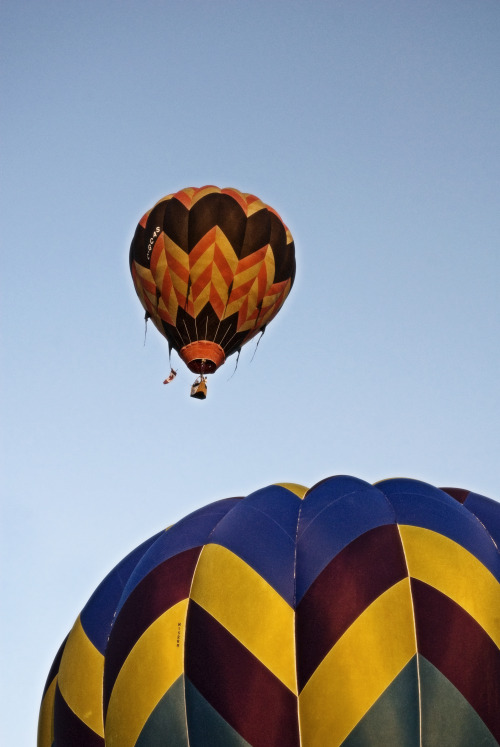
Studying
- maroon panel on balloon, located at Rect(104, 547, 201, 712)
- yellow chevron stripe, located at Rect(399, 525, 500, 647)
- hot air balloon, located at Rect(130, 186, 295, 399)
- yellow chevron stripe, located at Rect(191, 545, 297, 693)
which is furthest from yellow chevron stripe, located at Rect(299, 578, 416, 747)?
hot air balloon, located at Rect(130, 186, 295, 399)

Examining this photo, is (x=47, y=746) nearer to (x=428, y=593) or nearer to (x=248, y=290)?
(x=428, y=593)

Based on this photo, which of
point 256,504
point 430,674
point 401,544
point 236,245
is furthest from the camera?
point 236,245

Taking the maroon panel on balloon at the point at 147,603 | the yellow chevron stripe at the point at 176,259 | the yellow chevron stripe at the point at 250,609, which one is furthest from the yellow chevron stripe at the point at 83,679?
the yellow chevron stripe at the point at 176,259

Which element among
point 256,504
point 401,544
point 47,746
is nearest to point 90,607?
point 47,746

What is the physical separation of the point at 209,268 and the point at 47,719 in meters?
7.88

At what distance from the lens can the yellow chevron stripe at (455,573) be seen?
327 inches

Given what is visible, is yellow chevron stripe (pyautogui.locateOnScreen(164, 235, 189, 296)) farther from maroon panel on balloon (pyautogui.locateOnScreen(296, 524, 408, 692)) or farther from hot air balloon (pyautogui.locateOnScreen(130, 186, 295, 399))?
maroon panel on balloon (pyautogui.locateOnScreen(296, 524, 408, 692))

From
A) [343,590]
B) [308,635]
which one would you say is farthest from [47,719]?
[343,590]

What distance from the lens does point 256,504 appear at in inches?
364

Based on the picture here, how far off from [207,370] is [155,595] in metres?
8.45

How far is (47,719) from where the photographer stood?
9.77 m

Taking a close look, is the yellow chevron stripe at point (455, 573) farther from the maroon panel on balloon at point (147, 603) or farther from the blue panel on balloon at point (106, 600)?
the blue panel on balloon at point (106, 600)

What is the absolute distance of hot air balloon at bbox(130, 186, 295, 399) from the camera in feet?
53.2

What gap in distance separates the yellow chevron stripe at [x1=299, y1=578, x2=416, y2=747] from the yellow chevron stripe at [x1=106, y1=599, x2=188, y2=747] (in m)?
1.03
